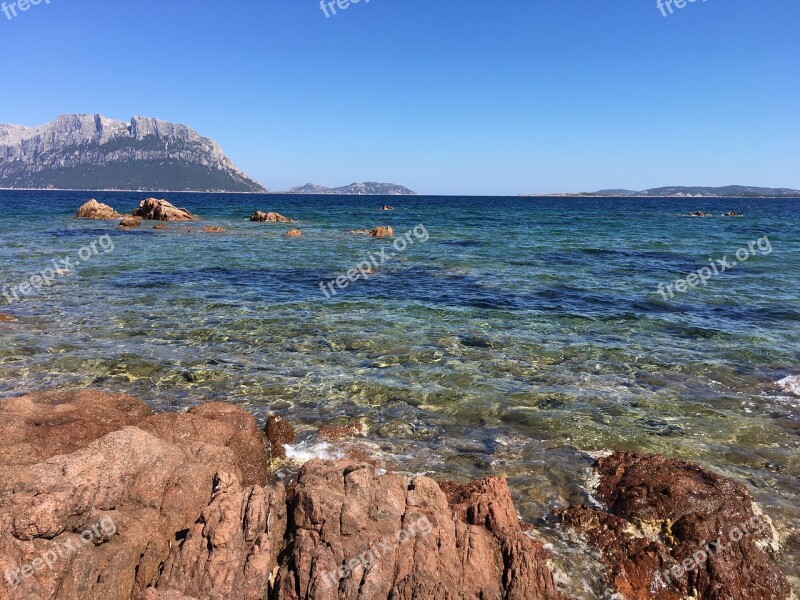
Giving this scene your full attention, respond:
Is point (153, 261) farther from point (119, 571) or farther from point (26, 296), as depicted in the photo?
point (119, 571)

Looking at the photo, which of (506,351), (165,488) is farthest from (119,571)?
(506,351)

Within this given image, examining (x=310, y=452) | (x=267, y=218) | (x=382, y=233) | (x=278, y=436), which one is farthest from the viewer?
(x=267, y=218)

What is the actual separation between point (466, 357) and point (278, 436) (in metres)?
6.66

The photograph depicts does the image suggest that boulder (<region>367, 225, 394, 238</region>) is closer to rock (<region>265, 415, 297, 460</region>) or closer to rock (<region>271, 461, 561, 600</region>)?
rock (<region>265, 415, 297, 460</region>)

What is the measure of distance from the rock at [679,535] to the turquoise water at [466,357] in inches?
21.4

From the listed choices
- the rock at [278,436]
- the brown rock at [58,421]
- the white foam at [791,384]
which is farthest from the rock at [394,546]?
the white foam at [791,384]

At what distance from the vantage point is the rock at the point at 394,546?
5.25m

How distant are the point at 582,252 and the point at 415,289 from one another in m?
20.5

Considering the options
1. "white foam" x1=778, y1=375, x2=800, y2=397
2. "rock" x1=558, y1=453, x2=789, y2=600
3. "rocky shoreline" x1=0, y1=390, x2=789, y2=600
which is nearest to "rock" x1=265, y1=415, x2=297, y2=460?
"rocky shoreline" x1=0, y1=390, x2=789, y2=600

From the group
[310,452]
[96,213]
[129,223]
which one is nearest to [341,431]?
[310,452]

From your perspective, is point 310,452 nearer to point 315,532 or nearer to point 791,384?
point 315,532

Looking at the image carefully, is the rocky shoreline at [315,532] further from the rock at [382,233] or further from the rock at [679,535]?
the rock at [382,233]

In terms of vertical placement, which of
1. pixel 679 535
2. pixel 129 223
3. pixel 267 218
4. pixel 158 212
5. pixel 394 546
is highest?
pixel 158 212

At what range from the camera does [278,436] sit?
368 inches
